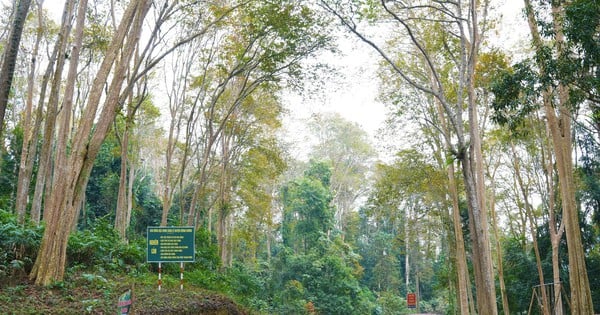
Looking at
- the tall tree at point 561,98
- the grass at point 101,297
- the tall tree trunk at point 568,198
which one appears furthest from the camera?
the tall tree trunk at point 568,198

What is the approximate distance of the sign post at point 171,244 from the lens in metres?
12.0

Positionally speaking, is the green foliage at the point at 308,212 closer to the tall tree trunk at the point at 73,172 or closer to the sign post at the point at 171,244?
the sign post at the point at 171,244

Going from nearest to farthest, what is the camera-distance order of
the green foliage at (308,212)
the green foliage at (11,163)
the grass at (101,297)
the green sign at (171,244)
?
the grass at (101,297)
the green sign at (171,244)
the green foliage at (11,163)
the green foliage at (308,212)

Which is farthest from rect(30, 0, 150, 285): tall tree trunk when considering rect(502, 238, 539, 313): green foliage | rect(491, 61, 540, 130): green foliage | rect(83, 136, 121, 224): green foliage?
rect(502, 238, 539, 313): green foliage

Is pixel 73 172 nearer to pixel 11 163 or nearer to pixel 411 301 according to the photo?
pixel 11 163

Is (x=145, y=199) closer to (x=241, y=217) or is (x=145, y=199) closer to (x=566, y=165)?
(x=241, y=217)

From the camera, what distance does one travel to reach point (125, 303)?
4.77m

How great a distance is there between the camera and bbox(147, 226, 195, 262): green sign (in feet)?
39.5

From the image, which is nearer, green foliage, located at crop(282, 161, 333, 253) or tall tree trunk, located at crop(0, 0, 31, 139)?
tall tree trunk, located at crop(0, 0, 31, 139)

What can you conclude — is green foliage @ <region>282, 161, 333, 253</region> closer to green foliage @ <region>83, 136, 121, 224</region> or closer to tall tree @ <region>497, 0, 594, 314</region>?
green foliage @ <region>83, 136, 121, 224</region>

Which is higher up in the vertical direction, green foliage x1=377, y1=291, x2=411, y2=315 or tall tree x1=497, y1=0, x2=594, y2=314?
tall tree x1=497, y1=0, x2=594, y2=314

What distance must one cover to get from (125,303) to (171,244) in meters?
7.64

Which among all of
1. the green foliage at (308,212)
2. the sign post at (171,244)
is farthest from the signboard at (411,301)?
the sign post at (171,244)

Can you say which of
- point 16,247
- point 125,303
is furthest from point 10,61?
point 125,303
